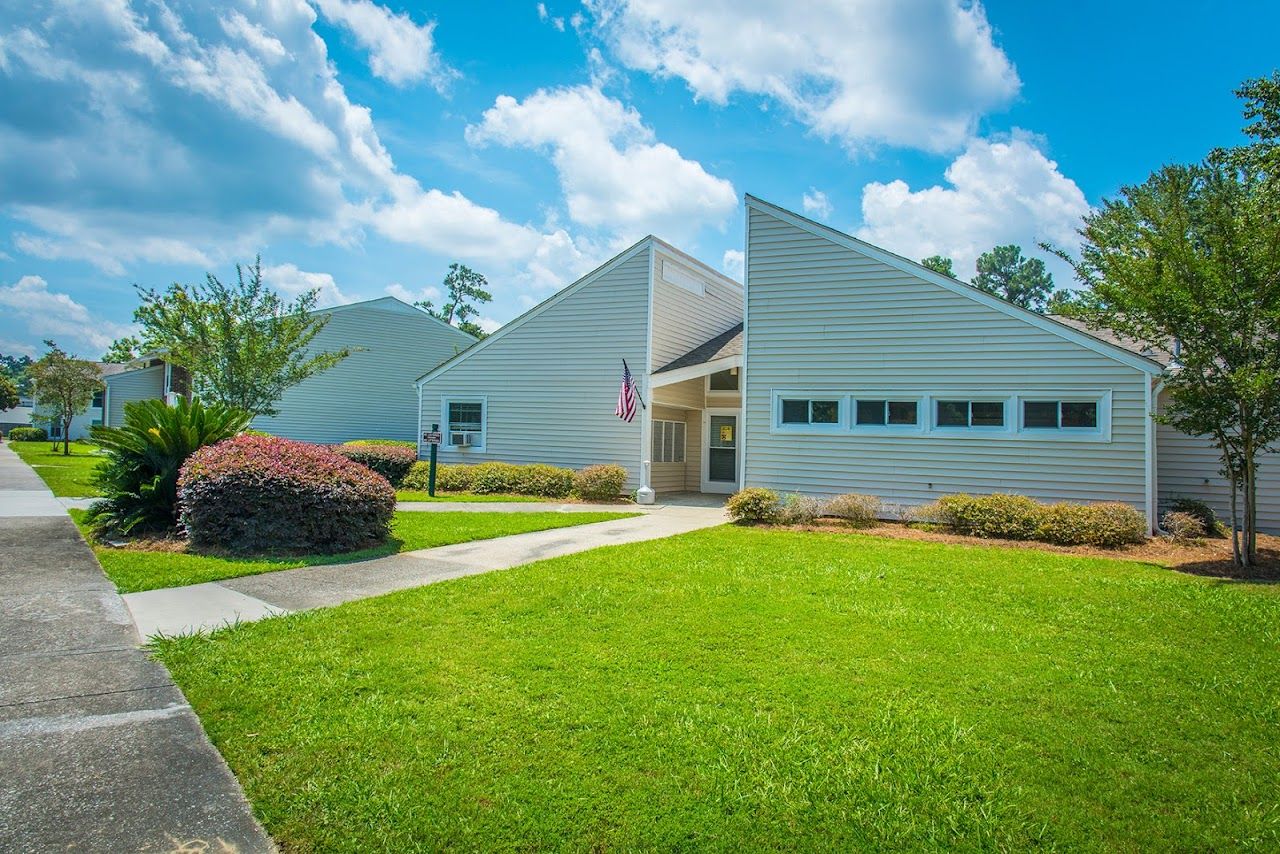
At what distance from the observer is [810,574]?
7613 millimetres

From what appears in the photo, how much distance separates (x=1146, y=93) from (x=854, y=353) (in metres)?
7.27

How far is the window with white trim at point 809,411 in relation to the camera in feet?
45.2

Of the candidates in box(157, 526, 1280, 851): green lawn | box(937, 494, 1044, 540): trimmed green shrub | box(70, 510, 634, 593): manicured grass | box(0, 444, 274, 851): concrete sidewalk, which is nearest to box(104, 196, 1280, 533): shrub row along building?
box(937, 494, 1044, 540): trimmed green shrub

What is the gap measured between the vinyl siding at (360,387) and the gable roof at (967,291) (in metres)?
16.2

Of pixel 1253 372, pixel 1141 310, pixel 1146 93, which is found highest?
pixel 1146 93

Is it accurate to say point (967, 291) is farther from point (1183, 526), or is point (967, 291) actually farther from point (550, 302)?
point (550, 302)

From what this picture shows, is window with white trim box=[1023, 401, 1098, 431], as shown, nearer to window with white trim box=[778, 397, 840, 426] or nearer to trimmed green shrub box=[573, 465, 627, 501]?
window with white trim box=[778, 397, 840, 426]

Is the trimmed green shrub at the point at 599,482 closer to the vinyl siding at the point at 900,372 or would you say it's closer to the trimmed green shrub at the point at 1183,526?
the vinyl siding at the point at 900,372

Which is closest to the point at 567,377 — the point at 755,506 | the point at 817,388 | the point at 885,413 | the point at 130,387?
the point at 817,388

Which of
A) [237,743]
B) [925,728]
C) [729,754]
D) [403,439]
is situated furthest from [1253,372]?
[403,439]

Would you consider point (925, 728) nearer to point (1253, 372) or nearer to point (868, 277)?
point (1253, 372)

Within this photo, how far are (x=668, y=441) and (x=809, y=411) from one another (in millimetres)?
5040

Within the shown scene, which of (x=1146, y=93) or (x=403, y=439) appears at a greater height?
(x=1146, y=93)

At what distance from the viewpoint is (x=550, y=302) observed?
18.1m
